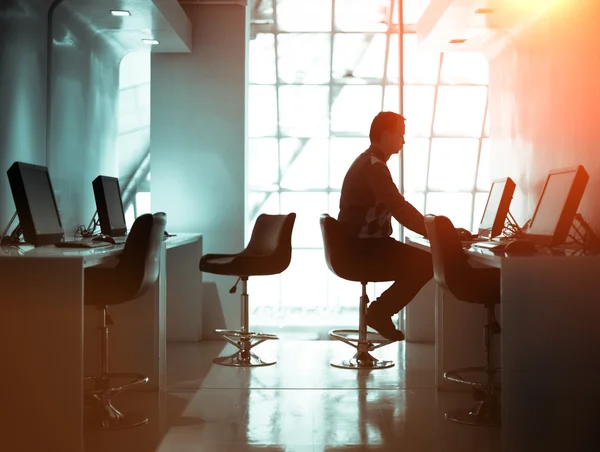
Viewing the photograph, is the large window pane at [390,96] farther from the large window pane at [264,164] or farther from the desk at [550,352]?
the desk at [550,352]

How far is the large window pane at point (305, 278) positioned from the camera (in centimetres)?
1044

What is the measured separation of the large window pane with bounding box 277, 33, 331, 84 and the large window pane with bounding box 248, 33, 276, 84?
0.37 ft

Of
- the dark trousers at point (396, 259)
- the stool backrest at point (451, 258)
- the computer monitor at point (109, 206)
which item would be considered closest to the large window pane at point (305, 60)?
the computer monitor at point (109, 206)

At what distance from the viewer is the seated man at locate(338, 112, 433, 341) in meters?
4.64

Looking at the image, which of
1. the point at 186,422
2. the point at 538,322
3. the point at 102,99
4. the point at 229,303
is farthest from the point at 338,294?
the point at 538,322

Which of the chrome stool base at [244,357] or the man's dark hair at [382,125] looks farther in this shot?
the chrome stool base at [244,357]

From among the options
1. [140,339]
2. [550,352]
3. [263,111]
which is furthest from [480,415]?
[263,111]

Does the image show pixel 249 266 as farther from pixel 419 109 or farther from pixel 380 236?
pixel 419 109

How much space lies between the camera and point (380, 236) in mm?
4680

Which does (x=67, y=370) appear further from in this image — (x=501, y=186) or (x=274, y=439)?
(x=501, y=186)

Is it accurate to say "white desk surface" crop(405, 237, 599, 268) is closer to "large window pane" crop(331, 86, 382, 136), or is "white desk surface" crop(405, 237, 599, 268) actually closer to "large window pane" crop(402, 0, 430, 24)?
"large window pane" crop(331, 86, 382, 136)

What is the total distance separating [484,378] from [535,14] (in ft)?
7.50

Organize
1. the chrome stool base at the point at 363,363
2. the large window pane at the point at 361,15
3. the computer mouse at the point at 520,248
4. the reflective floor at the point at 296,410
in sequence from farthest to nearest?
the large window pane at the point at 361,15 → the chrome stool base at the point at 363,363 → the reflective floor at the point at 296,410 → the computer mouse at the point at 520,248

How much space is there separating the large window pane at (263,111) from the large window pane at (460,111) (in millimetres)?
2348
